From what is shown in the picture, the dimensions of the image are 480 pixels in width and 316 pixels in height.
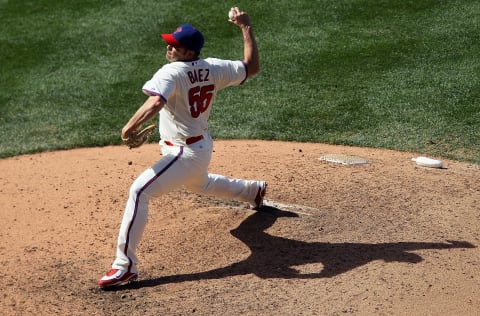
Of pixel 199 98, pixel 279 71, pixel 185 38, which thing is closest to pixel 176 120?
pixel 199 98

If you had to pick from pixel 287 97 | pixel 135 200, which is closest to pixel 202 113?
pixel 135 200

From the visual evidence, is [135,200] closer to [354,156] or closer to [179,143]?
[179,143]

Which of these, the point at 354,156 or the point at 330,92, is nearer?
the point at 354,156

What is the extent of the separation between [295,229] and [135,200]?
4.68ft

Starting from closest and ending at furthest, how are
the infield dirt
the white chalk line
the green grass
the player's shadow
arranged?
the infield dirt → the player's shadow → the white chalk line → the green grass

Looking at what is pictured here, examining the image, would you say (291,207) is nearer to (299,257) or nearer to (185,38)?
(299,257)

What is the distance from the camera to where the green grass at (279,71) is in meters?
9.02

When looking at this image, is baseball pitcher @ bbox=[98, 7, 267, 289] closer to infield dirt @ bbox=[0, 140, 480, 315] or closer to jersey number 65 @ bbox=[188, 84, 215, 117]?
jersey number 65 @ bbox=[188, 84, 215, 117]

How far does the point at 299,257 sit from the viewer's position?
5.87 metres

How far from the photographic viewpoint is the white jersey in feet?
18.2

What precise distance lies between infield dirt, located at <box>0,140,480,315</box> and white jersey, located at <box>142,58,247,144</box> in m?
0.97

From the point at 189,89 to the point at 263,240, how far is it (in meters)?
1.36

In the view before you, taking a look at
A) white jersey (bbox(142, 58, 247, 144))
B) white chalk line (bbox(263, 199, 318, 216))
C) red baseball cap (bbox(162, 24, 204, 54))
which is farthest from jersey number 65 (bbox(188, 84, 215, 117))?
white chalk line (bbox(263, 199, 318, 216))

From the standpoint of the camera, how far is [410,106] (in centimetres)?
940
